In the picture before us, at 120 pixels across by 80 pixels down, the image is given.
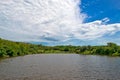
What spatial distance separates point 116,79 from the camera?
48.5m

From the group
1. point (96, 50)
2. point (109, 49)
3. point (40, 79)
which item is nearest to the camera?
point (40, 79)

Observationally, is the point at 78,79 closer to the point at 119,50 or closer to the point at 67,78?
the point at 67,78

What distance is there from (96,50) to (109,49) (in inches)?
1061

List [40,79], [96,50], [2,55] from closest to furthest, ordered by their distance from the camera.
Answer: [40,79], [2,55], [96,50]

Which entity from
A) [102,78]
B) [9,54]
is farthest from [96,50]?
[102,78]

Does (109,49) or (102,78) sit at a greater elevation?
(109,49)

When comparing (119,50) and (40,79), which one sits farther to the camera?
(119,50)

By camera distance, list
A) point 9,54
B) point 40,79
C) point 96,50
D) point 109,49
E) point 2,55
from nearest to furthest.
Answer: point 40,79
point 2,55
point 9,54
point 109,49
point 96,50

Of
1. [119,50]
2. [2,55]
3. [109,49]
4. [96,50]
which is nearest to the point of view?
[2,55]

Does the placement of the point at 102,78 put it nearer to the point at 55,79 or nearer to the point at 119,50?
the point at 55,79

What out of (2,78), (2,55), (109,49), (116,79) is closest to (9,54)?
(2,55)

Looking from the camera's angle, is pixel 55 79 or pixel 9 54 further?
pixel 9 54

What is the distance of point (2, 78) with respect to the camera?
4906cm

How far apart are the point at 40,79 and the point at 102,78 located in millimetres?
14066
